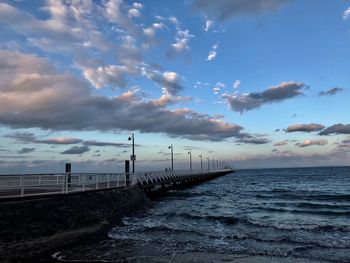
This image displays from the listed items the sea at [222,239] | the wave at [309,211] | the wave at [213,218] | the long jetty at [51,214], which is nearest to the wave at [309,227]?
the sea at [222,239]

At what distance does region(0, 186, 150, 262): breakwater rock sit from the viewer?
12.4 meters

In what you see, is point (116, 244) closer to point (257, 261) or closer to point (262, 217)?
point (257, 261)

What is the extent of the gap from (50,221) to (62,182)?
206 inches

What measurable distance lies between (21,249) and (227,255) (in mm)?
7177

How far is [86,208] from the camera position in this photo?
1825cm

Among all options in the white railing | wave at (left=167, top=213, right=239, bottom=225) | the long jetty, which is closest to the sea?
wave at (left=167, top=213, right=239, bottom=225)

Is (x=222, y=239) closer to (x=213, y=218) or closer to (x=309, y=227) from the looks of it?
(x=309, y=227)

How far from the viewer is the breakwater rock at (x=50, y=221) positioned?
12413 millimetres

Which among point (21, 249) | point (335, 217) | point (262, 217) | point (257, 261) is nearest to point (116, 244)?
point (21, 249)

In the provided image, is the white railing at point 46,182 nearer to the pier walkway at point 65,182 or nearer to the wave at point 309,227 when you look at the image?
the pier walkway at point 65,182

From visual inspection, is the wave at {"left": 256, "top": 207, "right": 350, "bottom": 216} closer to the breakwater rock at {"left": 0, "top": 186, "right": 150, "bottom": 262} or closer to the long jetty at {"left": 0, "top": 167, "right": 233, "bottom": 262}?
the long jetty at {"left": 0, "top": 167, "right": 233, "bottom": 262}

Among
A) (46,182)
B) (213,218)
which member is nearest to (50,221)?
(46,182)

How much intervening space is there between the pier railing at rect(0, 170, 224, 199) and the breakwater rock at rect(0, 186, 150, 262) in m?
0.86

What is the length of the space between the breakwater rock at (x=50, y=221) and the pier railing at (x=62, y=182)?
862 mm
